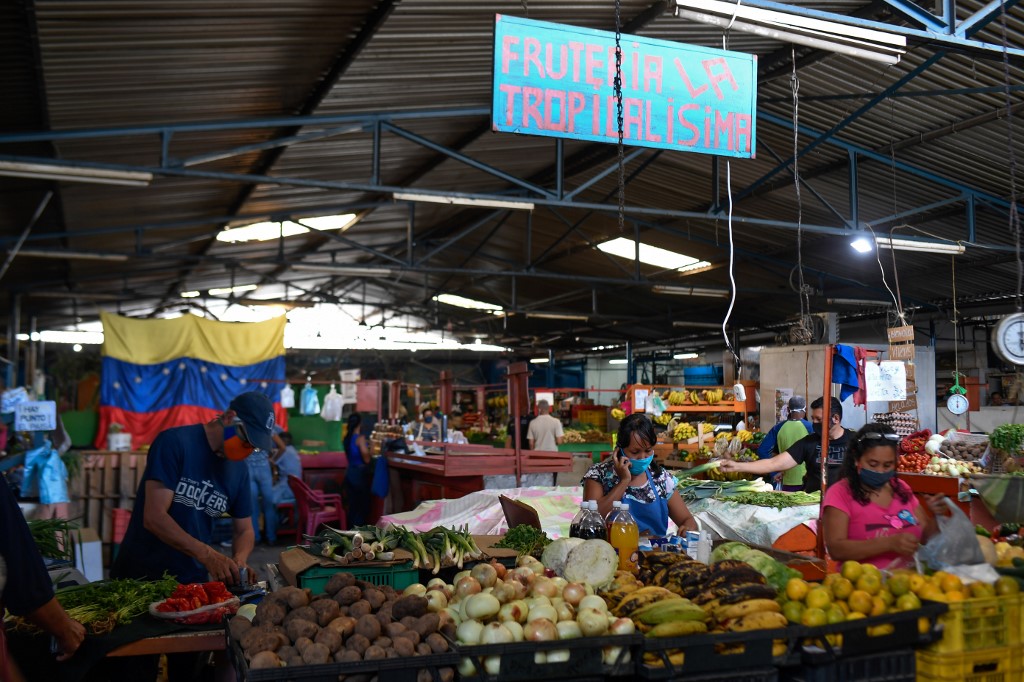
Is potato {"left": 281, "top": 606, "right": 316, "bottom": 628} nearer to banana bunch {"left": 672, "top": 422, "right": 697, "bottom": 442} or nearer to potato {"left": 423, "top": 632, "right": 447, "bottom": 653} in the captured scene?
potato {"left": 423, "top": 632, "right": 447, "bottom": 653}

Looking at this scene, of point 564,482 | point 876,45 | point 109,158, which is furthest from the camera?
point 564,482

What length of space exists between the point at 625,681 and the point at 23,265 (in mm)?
14270

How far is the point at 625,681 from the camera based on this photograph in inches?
97.5

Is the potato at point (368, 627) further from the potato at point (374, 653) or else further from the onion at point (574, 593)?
the onion at point (574, 593)

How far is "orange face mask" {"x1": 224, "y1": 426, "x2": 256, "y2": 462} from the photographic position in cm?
377

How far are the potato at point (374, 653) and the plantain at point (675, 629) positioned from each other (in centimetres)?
79

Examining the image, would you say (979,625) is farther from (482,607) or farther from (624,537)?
(482,607)

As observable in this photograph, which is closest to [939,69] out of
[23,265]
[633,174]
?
[633,174]

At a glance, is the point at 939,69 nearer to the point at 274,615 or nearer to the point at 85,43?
the point at 85,43

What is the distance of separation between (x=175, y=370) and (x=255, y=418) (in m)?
10.8

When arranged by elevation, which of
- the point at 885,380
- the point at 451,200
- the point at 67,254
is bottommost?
the point at 885,380

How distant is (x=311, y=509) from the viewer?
1066 cm

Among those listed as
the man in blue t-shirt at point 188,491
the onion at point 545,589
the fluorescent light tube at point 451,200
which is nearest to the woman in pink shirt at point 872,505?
the onion at point 545,589

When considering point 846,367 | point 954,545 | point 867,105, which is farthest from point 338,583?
point 867,105
